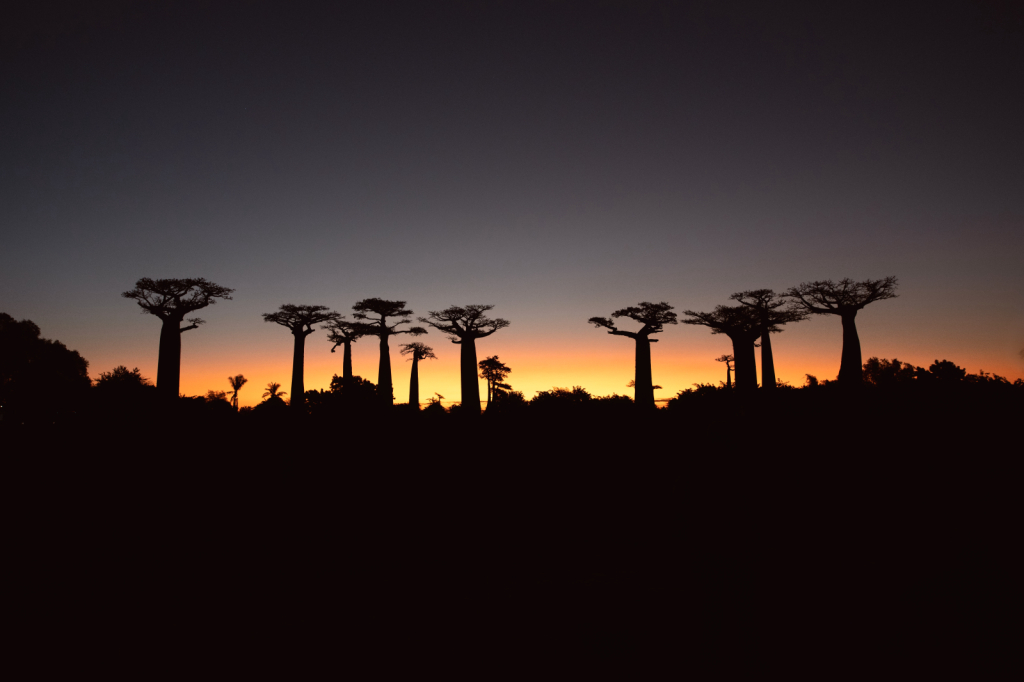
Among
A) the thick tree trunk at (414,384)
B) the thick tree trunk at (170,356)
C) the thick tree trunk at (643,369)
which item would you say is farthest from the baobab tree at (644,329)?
the thick tree trunk at (170,356)

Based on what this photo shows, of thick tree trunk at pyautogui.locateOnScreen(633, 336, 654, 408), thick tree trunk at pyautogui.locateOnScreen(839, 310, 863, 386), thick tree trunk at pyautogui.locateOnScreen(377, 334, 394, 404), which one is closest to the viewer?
thick tree trunk at pyautogui.locateOnScreen(839, 310, 863, 386)

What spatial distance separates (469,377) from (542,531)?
25.6 m

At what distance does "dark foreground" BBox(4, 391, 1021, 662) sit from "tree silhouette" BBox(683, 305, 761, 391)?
2283 centimetres

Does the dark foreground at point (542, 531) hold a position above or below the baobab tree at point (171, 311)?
below

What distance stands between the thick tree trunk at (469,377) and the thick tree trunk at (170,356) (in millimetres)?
16213

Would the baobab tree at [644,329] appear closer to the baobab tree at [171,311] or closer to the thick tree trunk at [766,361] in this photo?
the thick tree trunk at [766,361]

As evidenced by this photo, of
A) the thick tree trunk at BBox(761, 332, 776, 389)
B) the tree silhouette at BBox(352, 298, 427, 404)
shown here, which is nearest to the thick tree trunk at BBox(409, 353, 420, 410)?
the tree silhouette at BBox(352, 298, 427, 404)

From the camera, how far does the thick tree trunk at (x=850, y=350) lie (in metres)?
26.3

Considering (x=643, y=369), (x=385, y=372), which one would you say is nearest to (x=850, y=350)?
(x=643, y=369)

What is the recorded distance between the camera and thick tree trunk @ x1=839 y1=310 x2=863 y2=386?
26312 millimetres

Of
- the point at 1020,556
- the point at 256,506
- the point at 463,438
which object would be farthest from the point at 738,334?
the point at 256,506

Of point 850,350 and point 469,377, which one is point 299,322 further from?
point 850,350

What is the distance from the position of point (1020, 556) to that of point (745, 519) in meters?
4.90

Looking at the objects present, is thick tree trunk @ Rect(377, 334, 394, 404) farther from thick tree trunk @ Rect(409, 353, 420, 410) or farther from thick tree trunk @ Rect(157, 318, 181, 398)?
thick tree trunk @ Rect(157, 318, 181, 398)
